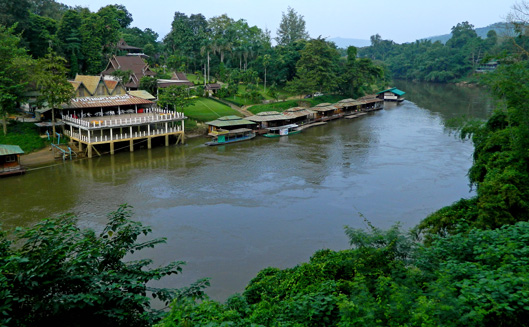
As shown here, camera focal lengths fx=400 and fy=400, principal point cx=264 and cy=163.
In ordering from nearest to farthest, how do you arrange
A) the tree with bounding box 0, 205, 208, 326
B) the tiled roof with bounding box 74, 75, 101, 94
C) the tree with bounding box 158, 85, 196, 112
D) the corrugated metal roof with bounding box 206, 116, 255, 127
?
the tree with bounding box 0, 205, 208, 326, the tiled roof with bounding box 74, 75, 101, 94, the corrugated metal roof with bounding box 206, 116, 255, 127, the tree with bounding box 158, 85, 196, 112

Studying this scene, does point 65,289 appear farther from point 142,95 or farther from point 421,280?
point 142,95

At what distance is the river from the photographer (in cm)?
1991

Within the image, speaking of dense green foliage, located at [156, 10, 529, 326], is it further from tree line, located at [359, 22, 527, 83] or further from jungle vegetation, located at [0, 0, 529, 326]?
tree line, located at [359, 22, 527, 83]

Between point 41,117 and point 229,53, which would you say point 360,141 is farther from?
point 229,53

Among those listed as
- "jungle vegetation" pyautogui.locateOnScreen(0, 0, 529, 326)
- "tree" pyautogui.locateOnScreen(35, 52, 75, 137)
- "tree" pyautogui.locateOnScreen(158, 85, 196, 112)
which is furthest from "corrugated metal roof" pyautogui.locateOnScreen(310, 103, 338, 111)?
"jungle vegetation" pyautogui.locateOnScreen(0, 0, 529, 326)

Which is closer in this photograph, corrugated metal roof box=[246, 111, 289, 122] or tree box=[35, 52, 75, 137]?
tree box=[35, 52, 75, 137]

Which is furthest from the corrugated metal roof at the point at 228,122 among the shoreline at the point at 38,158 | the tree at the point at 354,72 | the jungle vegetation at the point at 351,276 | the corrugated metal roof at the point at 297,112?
the tree at the point at 354,72

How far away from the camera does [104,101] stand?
134ft

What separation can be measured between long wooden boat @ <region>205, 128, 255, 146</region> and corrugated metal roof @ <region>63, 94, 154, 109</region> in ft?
28.2

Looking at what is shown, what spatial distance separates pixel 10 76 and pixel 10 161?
9339mm

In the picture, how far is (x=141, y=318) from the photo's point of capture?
8.58 meters

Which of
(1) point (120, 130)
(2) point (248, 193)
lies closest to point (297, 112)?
(1) point (120, 130)

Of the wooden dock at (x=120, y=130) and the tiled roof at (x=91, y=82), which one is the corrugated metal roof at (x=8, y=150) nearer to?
the wooden dock at (x=120, y=130)

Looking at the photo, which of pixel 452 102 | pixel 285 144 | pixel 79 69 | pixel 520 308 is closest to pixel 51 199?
Answer: pixel 285 144
